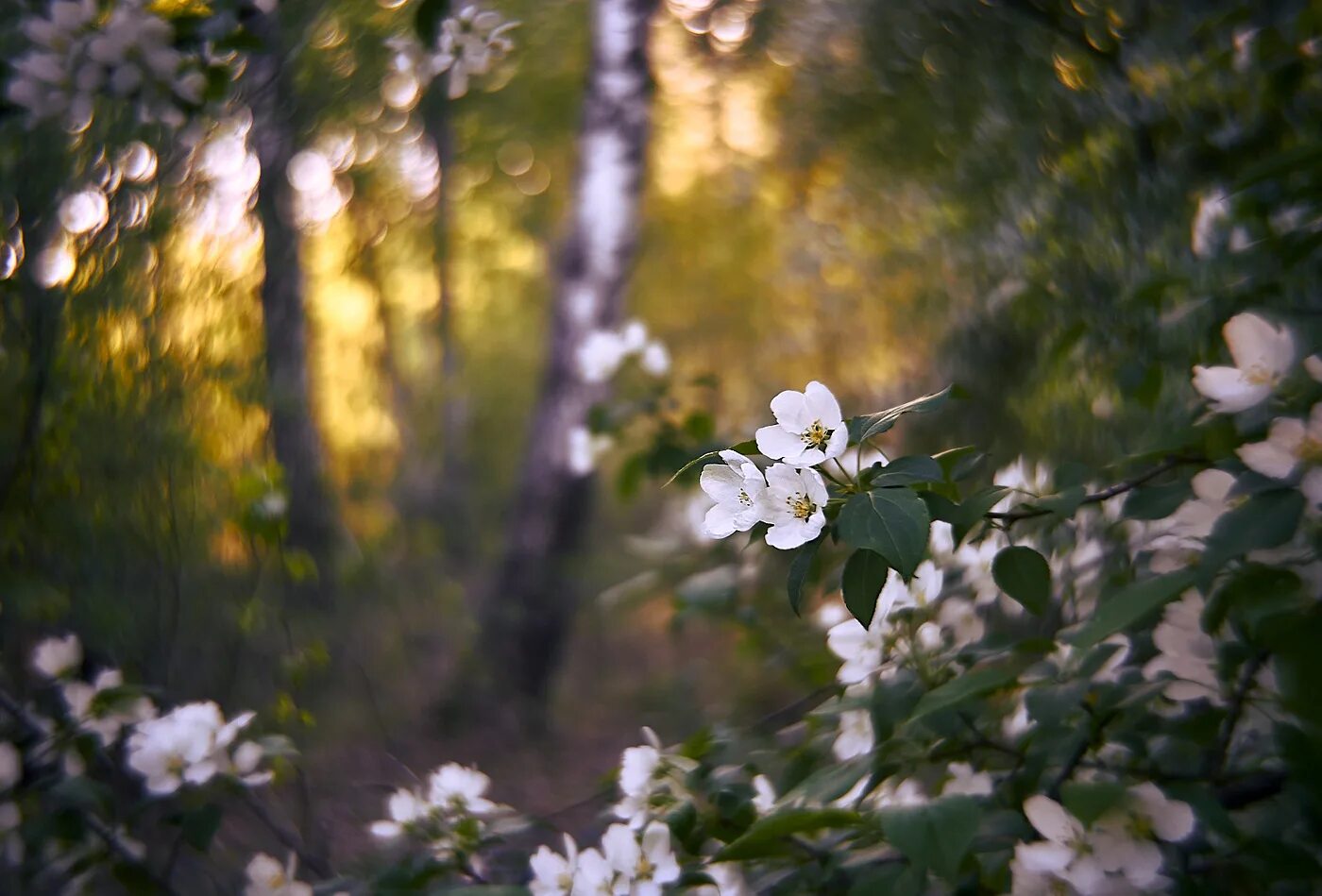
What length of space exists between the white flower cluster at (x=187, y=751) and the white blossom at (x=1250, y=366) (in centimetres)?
119

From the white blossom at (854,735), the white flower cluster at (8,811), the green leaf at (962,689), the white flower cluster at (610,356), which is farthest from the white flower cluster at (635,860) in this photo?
the white flower cluster at (610,356)

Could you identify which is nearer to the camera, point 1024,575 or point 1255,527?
point 1255,527

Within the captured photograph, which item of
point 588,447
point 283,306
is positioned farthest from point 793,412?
point 283,306

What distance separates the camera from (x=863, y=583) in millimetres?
785

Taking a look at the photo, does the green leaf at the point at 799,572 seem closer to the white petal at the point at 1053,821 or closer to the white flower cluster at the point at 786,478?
the white flower cluster at the point at 786,478

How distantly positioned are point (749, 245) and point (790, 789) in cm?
569

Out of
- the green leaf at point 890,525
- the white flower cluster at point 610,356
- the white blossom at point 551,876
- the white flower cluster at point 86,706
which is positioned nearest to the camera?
the green leaf at point 890,525

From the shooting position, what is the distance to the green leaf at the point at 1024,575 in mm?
900

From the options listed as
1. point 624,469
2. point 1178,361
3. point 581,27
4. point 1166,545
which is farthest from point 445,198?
point 1166,545

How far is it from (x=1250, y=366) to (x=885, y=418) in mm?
392

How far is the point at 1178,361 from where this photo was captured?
61.8 inches

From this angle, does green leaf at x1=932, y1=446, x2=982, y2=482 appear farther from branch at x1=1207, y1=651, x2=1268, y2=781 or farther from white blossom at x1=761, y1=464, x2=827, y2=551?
branch at x1=1207, y1=651, x2=1268, y2=781

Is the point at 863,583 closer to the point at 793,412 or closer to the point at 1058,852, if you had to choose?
the point at 793,412

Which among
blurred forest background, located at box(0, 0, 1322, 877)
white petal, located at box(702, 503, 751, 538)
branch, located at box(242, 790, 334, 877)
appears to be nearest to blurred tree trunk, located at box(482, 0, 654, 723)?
blurred forest background, located at box(0, 0, 1322, 877)
